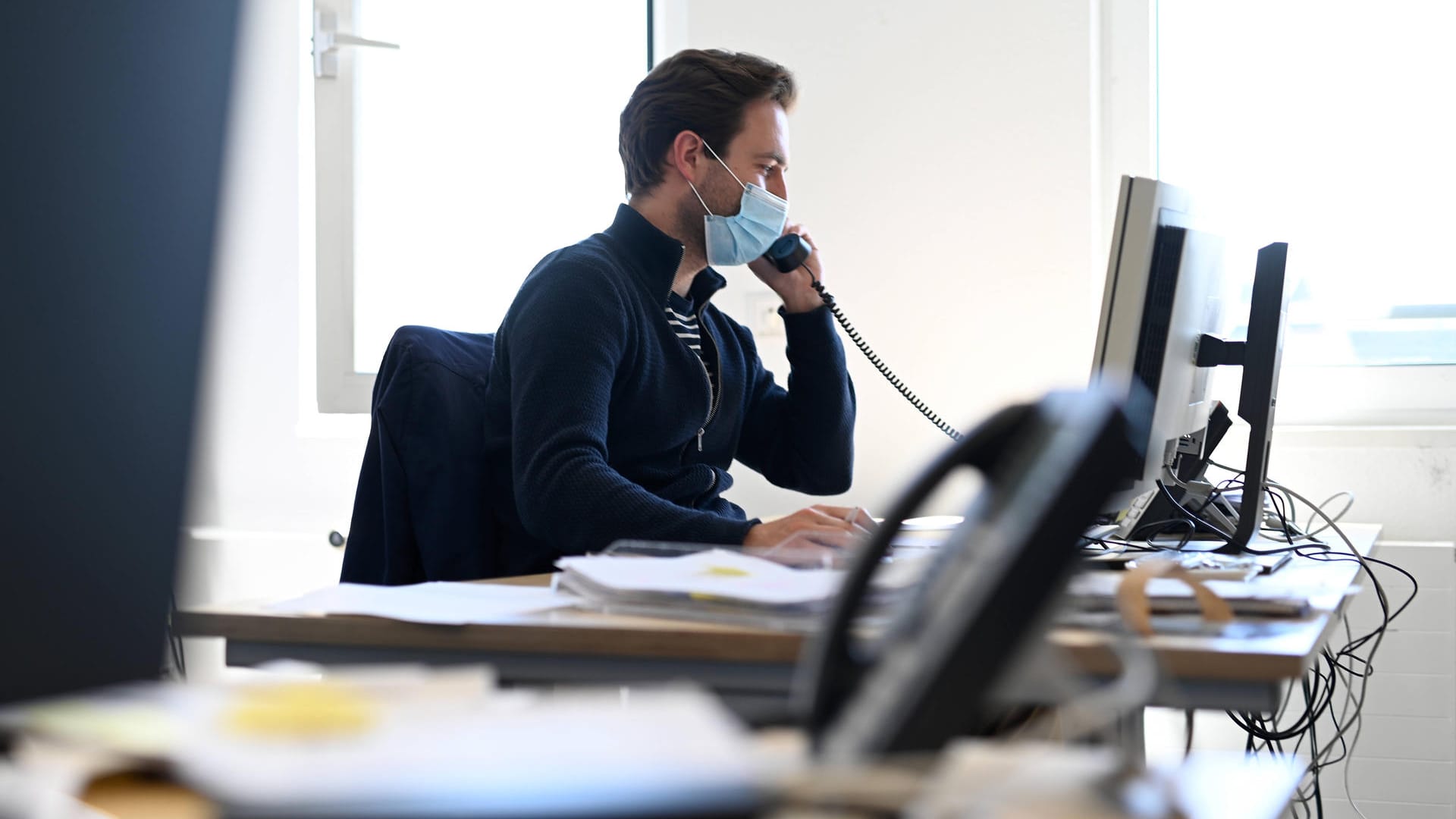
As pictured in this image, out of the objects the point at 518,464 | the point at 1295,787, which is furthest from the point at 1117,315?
the point at 518,464

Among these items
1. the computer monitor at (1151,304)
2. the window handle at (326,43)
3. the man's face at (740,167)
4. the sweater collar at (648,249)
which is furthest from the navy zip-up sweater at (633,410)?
the window handle at (326,43)

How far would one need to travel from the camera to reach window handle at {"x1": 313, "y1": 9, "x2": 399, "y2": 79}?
2.97 meters

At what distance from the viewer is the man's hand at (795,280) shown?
2.16m

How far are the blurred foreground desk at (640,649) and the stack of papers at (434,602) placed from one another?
1 centimetres

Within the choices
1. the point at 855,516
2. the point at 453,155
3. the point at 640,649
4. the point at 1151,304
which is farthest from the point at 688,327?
the point at 453,155

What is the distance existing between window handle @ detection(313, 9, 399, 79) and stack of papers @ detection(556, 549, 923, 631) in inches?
84.0

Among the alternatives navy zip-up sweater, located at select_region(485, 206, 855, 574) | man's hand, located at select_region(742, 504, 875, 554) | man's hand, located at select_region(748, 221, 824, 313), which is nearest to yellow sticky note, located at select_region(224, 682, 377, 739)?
man's hand, located at select_region(742, 504, 875, 554)

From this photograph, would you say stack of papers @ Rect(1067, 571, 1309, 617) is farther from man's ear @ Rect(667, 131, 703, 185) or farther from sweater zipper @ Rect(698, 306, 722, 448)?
man's ear @ Rect(667, 131, 703, 185)

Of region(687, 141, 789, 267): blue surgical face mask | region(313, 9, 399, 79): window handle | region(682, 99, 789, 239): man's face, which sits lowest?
region(687, 141, 789, 267): blue surgical face mask

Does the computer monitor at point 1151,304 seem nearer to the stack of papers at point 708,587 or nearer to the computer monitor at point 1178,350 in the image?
the computer monitor at point 1178,350

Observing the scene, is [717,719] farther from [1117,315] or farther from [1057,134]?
[1057,134]

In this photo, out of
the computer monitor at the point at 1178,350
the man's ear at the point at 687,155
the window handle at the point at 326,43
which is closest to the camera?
the computer monitor at the point at 1178,350

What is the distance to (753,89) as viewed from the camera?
2.06 metres

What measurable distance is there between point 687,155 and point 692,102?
0.08 metres
